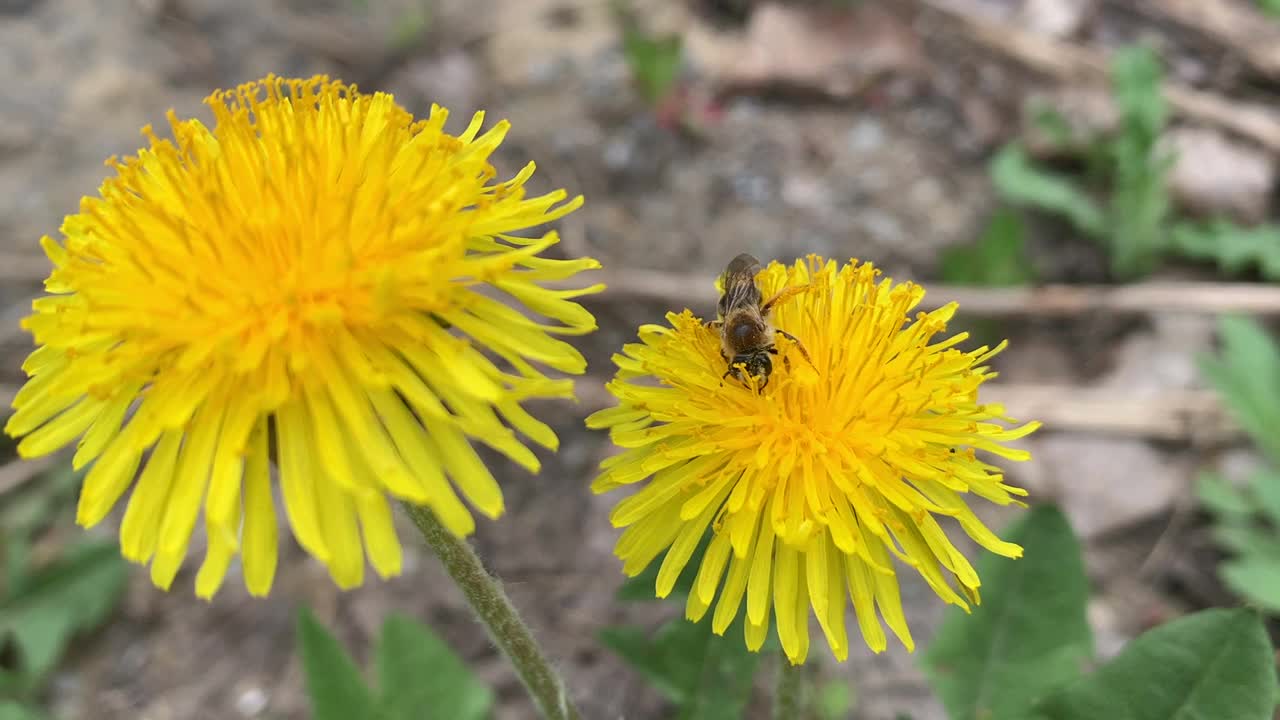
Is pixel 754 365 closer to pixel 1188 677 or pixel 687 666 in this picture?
pixel 687 666

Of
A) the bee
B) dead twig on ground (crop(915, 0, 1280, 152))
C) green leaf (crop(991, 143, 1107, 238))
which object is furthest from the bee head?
dead twig on ground (crop(915, 0, 1280, 152))

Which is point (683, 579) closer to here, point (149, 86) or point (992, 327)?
point (992, 327)

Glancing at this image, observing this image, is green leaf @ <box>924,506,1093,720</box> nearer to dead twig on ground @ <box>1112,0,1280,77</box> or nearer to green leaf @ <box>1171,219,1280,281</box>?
green leaf @ <box>1171,219,1280,281</box>

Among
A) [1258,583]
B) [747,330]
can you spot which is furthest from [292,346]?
[1258,583]

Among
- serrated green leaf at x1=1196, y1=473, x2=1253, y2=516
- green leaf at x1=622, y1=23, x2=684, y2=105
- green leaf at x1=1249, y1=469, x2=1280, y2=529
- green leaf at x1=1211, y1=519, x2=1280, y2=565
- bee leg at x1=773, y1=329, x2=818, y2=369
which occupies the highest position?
bee leg at x1=773, y1=329, x2=818, y2=369

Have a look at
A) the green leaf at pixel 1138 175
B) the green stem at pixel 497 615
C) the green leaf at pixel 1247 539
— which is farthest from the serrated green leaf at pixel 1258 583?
the green stem at pixel 497 615

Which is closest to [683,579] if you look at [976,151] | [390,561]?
[390,561]
